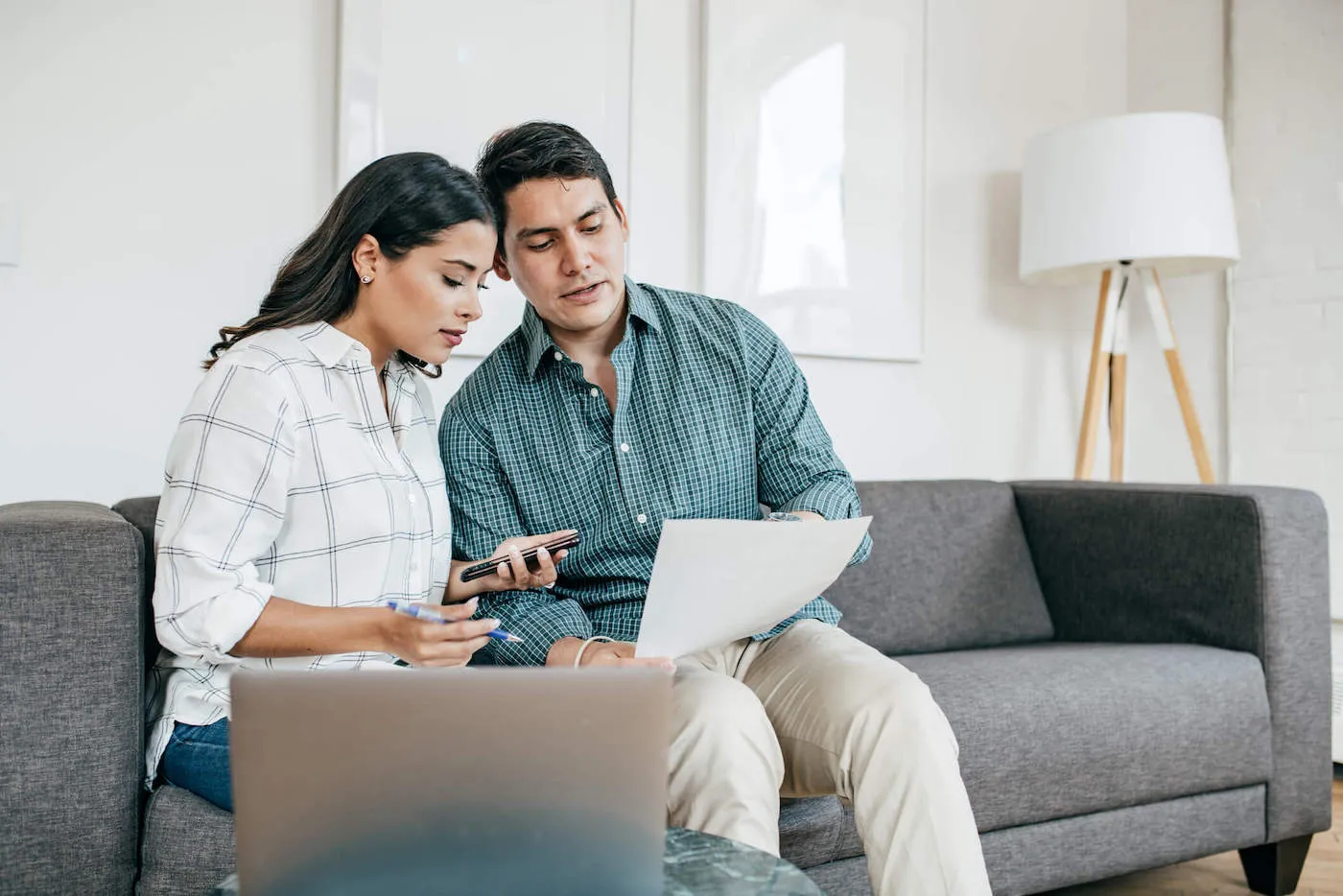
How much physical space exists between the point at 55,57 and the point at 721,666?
1463mm

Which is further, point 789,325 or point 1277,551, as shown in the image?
point 789,325

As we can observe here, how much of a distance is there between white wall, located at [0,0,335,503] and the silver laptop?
144 cm

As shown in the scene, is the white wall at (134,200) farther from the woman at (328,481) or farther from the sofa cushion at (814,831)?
the sofa cushion at (814,831)

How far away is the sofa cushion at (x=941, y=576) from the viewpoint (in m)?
2.16

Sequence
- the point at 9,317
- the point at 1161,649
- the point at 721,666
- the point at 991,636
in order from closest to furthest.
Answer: the point at 721,666, the point at 9,317, the point at 1161,649, the point at 991,636

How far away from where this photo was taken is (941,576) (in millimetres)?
2250

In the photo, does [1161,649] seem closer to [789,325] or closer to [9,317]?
[789,325]

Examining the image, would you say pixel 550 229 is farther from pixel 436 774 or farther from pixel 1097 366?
pixel 1097 366

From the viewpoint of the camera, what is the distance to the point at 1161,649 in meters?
2.01

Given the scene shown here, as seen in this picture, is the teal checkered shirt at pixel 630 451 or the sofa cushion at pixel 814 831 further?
the teal checkered shirt at pixel 630 451

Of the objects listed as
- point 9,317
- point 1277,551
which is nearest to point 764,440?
point 1277,551

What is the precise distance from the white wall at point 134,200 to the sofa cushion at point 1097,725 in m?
1.39

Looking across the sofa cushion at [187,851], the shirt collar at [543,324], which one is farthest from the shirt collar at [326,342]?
the sofa cushion at [187,851]

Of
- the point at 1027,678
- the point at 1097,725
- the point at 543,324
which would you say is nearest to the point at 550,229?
the point at 543,324
